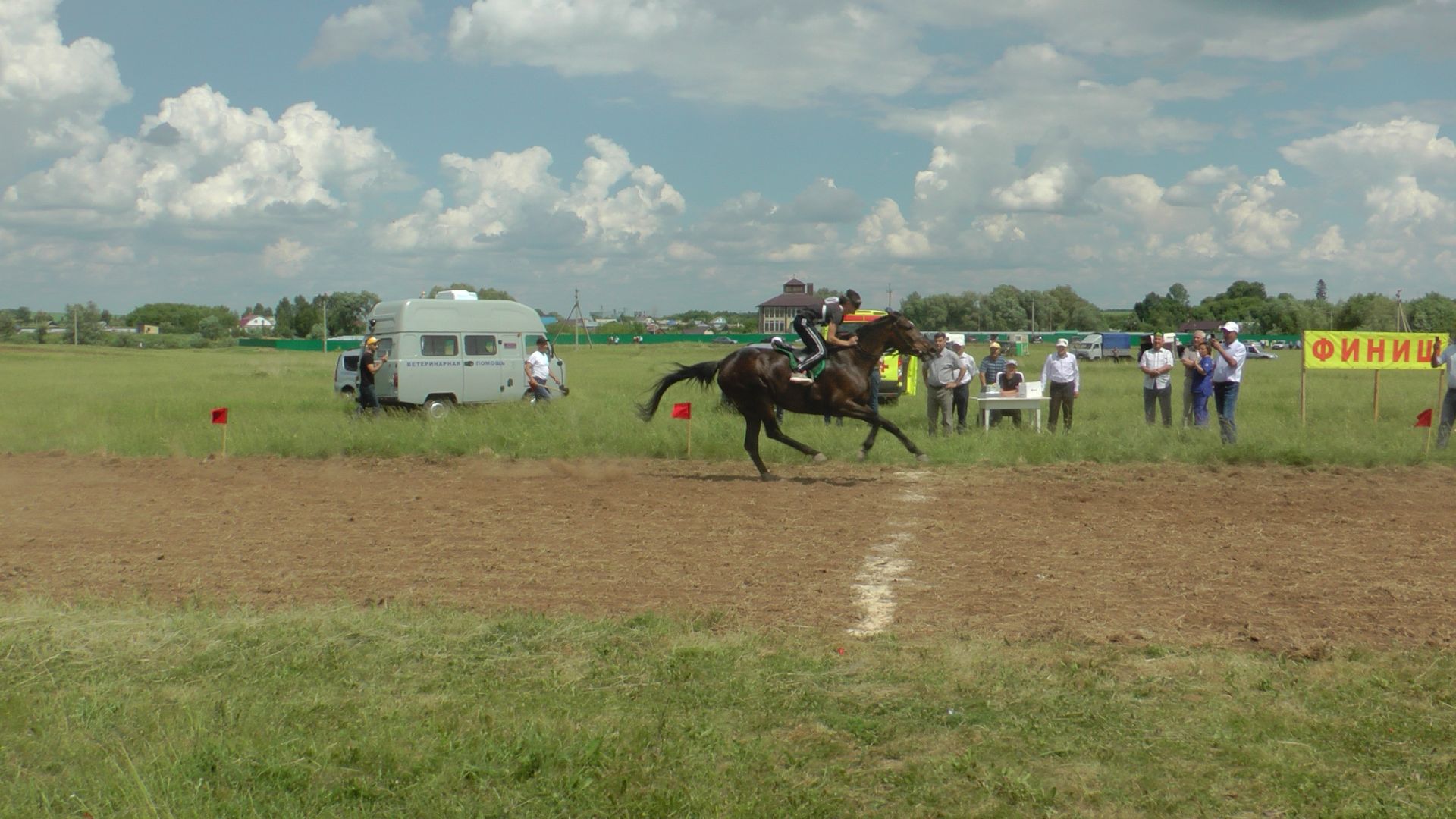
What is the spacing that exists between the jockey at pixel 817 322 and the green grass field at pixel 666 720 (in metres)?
6.89

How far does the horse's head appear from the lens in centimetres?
1362

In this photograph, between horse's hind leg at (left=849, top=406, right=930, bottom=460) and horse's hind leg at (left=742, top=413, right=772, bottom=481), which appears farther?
horse's hind leg at (left=742, top=413, right=772, bottom=481)

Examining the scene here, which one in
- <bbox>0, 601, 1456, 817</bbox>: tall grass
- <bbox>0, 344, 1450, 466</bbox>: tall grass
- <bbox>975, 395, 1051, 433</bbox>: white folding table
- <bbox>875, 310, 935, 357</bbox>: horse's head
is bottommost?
<bbox>0, 601, 1456, 817</bbox>: tall grass

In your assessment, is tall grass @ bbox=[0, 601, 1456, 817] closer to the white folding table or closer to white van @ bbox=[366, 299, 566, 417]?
the white folding table

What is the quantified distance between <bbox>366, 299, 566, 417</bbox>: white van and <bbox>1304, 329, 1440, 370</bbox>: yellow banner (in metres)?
13.9

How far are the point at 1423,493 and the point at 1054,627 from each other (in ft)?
25.2

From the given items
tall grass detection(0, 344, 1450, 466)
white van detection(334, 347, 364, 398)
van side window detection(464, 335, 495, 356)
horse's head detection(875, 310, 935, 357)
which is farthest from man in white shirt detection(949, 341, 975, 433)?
white van detection(334, 347, 364, 398)

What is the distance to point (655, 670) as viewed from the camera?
18.8 ft

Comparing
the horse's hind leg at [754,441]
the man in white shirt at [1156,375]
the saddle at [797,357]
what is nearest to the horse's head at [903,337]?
the saddle at [797,357]

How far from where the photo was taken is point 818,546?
936cm

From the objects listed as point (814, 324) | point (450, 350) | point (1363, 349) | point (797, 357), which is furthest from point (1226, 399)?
point (450, 350)

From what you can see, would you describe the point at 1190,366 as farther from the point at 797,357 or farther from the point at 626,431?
A: the point at 626,431

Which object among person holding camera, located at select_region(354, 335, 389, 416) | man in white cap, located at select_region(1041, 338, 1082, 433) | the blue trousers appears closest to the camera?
the blue trousers

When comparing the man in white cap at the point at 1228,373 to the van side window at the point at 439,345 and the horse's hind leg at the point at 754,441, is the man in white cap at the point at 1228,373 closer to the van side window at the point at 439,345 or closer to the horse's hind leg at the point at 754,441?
the horse's hind leg at the point at 754,441
